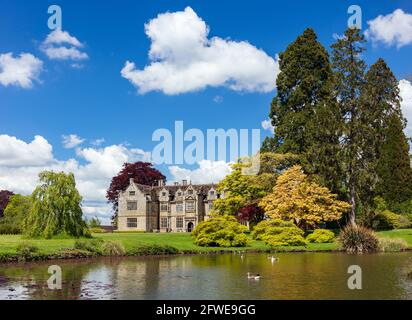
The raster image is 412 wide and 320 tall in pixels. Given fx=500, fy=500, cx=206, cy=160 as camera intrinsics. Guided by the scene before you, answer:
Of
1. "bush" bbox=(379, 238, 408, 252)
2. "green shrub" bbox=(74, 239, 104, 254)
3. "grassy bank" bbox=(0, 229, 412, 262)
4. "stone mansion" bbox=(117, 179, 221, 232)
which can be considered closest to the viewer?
"grassy bank" bbox=(0, 229, 412, 262)

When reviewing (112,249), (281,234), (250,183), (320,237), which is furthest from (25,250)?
(250,183)

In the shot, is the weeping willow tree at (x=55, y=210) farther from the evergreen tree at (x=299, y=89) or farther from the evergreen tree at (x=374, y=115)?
the evergreen tree at (x=374, y=115)

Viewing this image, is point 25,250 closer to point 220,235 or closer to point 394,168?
point 220,235

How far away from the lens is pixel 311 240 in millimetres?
45062

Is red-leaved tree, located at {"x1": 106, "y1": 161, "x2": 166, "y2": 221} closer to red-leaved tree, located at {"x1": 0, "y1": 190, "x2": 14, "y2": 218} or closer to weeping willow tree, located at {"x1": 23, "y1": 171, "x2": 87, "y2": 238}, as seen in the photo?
red-leaved tree, located at {"x1": 0, "y1": 190, "x2": 14, "y2": 218}

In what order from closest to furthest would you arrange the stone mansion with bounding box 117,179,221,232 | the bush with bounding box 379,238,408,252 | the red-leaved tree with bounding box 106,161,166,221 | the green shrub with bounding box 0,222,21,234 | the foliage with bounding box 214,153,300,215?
the bush with bounding box 379,238,408,252 < the green shrub with bounding box 0,222,21,234 < the foliage with bounding box 214,153,300,215 < the stone mansion with bounding box 117,179,221,232 < the red-leaved tree with bounding box 106,161,166,221

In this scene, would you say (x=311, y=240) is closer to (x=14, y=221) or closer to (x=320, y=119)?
(x=320, y=119)

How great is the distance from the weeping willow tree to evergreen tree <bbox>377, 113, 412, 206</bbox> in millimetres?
29204

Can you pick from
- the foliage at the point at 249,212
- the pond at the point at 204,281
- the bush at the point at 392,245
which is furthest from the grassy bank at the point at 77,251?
the foliage at the point at 249,212

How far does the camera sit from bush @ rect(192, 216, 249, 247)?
4103 centimetres

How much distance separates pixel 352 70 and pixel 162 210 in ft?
117

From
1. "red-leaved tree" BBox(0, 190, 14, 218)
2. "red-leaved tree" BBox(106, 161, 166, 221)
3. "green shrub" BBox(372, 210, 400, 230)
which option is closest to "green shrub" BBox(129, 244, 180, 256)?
"green shrub" BBox(372, 210, 400, 230)

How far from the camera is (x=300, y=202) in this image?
153 ft
